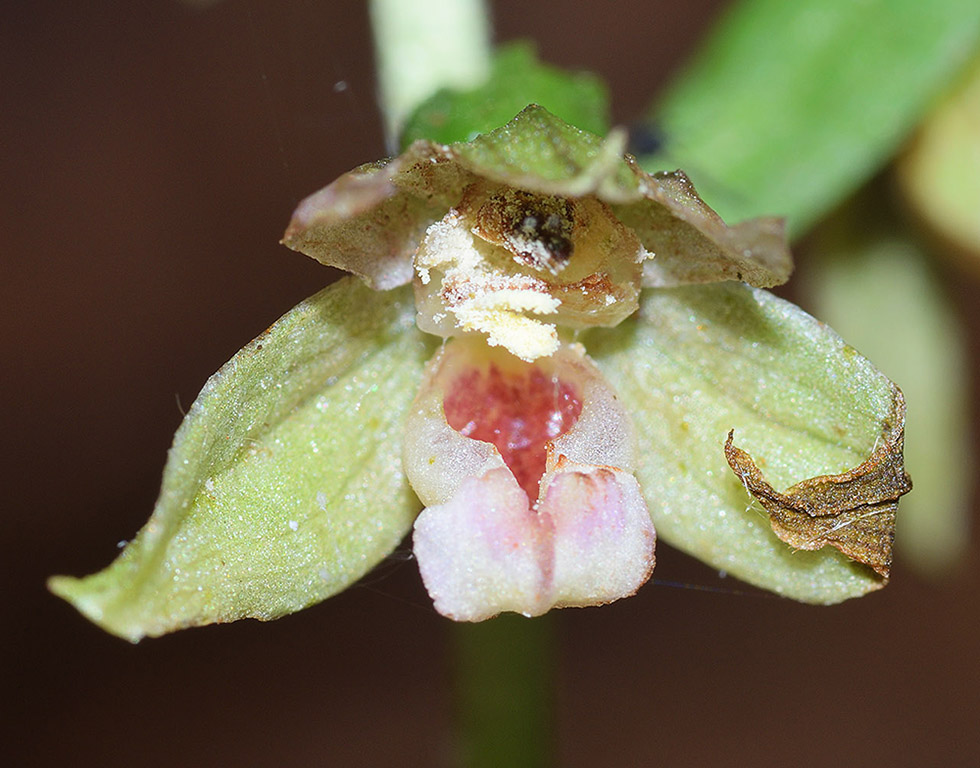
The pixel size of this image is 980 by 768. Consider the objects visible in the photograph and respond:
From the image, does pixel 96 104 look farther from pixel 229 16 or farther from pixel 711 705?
pixel 711 705

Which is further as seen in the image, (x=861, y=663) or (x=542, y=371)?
(x=861, y=663)

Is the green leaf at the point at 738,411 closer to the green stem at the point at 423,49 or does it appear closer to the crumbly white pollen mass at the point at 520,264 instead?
the crumbly white pollen mass at the point at 520,264

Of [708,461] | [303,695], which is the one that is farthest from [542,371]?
[303,695]

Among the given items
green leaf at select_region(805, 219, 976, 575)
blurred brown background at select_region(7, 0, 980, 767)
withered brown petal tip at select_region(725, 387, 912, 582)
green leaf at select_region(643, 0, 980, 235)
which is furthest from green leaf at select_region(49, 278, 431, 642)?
blurred brown background at select_region(7, 0, 980, 767)

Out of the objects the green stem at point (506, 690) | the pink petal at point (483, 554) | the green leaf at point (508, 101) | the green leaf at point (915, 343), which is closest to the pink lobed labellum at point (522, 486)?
the pink petal at point (483, 554)

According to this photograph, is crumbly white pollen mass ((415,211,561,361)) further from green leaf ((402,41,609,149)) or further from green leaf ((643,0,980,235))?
green leaf ((643,0,980,235))

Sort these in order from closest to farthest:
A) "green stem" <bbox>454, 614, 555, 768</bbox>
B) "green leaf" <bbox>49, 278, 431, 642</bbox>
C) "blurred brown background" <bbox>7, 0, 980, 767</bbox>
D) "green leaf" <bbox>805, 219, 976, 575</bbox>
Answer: "green leaf" <bbox>49, 278, 431, 642</bbox> < "green stem" <bbox>454, 614, 555, 768</bbox> < "green leaf" <bbox>805, 219, 976, 575</bbox> < "blurred brown background" <bbox>7, 0, 980, 767</bbox>

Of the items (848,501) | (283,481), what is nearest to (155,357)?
(283,481)

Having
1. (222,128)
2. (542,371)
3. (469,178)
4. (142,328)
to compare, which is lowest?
(142,328)
